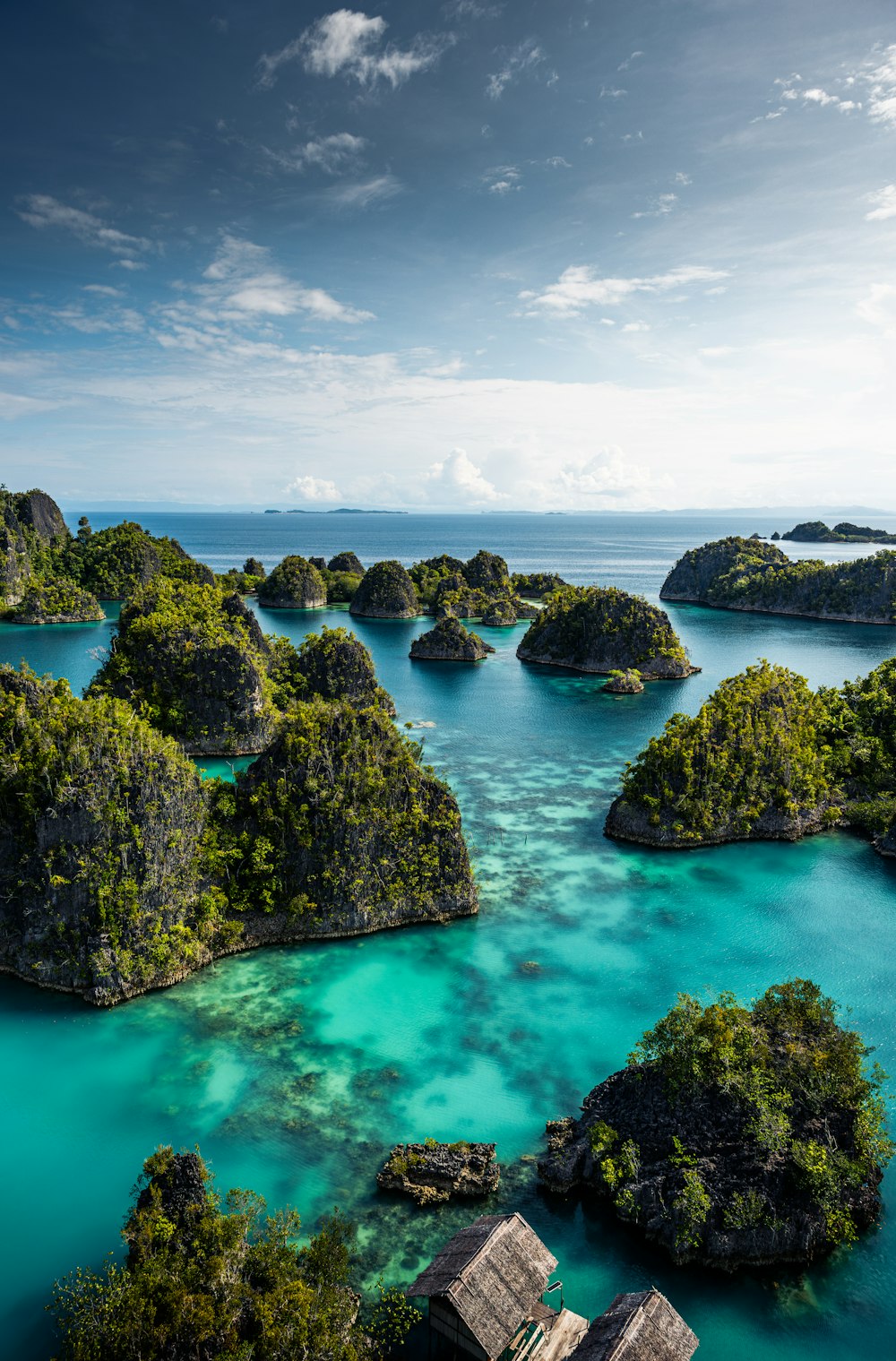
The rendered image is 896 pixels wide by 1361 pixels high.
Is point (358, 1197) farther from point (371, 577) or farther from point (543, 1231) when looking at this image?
point (371, 577)

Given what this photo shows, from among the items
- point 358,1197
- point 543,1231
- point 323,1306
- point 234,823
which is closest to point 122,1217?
point 358,1197

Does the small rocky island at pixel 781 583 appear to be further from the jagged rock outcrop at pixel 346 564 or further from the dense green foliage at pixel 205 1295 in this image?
the dense green foliage at pixel 205 1295

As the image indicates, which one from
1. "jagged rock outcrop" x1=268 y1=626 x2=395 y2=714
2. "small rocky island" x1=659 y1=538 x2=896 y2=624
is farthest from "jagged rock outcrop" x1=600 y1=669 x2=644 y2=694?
"small rocky island" x1=659 y1=538 x2=896 y2=624

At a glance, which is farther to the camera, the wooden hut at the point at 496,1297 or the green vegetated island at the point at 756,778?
the green vegetated island at the point at 756,778

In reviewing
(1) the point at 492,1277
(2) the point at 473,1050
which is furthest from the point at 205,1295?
(2) the point at 473,1050

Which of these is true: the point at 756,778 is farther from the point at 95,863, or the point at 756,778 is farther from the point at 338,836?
the point at 95,863

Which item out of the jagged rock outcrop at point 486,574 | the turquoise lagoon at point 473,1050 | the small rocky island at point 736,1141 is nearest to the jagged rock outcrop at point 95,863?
the turquoise lagoon at point 473,1050
